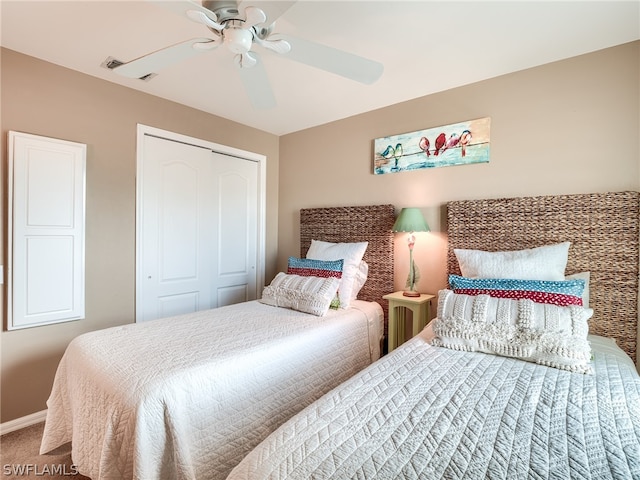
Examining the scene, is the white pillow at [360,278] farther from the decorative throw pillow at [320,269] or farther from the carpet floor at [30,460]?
the carpet floor at [30,460]

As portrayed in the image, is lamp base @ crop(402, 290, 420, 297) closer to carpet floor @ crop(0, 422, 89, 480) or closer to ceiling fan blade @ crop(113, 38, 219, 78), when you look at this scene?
ceiling fan blade @ crop(113, 38, 219, 78)

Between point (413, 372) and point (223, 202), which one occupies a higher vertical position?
point (223, 202)

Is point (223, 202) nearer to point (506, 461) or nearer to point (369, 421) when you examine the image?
point (369, 421)

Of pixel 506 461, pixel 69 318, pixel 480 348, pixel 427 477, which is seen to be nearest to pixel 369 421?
pixel 427 477

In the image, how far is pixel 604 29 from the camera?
1.78 meters

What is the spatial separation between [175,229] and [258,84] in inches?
63.9

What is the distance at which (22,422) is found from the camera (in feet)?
6.95

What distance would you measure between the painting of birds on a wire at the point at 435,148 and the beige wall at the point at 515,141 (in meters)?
0.05

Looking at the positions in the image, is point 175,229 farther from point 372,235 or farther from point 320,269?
point 372,235

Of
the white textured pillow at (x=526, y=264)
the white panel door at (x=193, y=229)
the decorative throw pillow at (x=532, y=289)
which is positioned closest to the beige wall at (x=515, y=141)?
the white textured pillow at (x=526, y=264)

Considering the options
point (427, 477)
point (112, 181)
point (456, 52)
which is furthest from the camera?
point (112, 181)

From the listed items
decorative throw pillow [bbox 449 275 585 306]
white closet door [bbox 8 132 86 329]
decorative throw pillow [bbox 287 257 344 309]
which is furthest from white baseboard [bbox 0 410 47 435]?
decorative throw pillow [bbox 449 275 585 306]

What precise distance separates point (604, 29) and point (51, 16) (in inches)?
121

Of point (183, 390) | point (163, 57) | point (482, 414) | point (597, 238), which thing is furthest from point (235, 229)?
point (597, 238)
